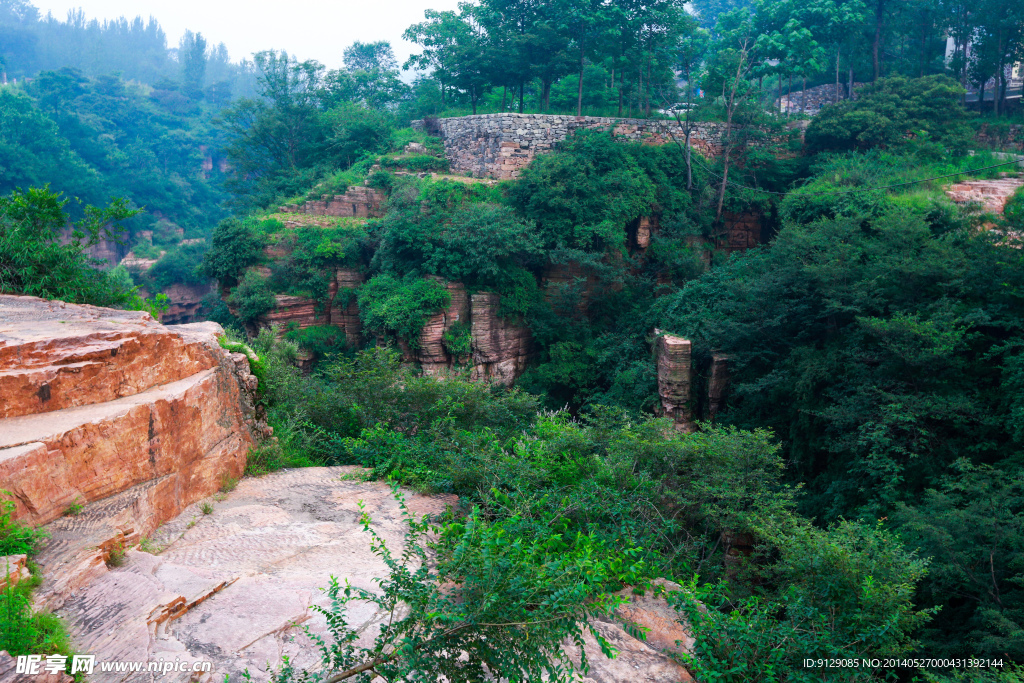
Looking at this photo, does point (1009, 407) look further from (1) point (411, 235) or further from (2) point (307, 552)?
(1) point (411, 235)

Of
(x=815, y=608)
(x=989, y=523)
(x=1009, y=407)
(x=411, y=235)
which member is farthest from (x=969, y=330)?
(x=411, y=235)

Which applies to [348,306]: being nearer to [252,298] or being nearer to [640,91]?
[252,298]

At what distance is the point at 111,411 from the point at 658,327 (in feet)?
40.4

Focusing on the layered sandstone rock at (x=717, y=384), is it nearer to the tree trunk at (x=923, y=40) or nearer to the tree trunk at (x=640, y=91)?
→ the tree trunk at (x=640, y=91)

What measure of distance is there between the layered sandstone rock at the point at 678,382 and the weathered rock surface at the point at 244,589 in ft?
25.7

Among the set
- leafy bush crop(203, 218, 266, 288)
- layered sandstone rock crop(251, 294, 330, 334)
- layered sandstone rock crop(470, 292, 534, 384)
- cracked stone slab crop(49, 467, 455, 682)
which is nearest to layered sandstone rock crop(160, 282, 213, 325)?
leafy bush crop(203, 218, 266, 288)

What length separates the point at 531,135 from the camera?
1872 centimetres

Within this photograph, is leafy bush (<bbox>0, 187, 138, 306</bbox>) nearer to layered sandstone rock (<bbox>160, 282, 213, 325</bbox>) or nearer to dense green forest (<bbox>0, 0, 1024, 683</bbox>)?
dense green forest (<bbox>0, 0, 1024, 683</bbox>)

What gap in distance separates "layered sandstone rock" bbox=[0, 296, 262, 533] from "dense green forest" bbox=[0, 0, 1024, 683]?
853 millimetres

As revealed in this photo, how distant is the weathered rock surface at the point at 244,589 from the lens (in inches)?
132

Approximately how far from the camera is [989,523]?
Result: 18.3 ft

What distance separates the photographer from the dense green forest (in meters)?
4.36

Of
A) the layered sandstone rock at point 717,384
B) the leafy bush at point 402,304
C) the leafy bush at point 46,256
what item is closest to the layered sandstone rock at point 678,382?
the layered sandstone rock at point 717,384

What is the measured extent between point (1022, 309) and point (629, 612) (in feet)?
24.5
